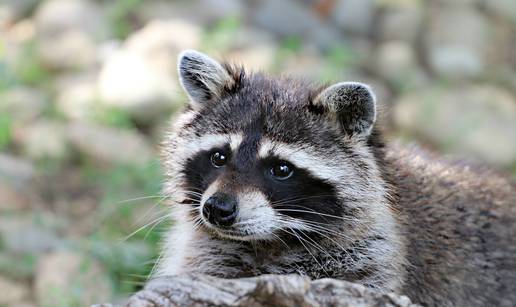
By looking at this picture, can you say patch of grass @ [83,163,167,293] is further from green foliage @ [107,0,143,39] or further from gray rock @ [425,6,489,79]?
gray rock @ [425,6,489,79]

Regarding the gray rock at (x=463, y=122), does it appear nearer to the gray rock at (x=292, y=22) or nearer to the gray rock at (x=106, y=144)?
the gray rock at (x=292, y=22)

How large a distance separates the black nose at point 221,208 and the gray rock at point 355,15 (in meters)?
9.30

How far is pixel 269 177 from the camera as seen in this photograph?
15.3 feet

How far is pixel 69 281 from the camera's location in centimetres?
689


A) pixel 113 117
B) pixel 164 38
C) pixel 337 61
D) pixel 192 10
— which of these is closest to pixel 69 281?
pixel 113 117

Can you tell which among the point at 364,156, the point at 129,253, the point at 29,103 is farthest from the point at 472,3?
the point at 364,156

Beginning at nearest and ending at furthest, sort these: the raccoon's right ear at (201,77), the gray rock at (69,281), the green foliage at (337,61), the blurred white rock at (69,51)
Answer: the raccoon's right ear at (201,77) < the gray rock at (69,281) < the green foliage at (337,61) < the blurred white rock at (69,51)

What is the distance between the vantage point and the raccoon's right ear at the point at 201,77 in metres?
5.17

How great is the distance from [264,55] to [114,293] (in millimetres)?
5387

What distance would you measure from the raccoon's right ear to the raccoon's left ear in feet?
2.11

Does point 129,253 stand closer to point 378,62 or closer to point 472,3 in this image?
point 378,62

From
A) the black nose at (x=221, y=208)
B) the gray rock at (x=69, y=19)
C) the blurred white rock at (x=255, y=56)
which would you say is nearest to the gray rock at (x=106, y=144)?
the blurred white rock at (x=255, y=56)

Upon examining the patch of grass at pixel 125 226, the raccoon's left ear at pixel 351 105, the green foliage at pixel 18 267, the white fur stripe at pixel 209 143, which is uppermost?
the raccoon's left ear at pixel 351 105

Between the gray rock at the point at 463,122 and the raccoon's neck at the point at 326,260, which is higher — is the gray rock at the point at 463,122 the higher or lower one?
the higher one
